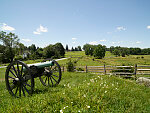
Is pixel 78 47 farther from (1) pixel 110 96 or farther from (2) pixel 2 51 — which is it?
(1) pixel 110 96

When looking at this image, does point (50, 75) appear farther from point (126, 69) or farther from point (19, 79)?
point (126, 69)

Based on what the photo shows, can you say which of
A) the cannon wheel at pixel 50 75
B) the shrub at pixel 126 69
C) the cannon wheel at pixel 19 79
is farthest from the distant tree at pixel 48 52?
the cannon wheel at pixel 19 79

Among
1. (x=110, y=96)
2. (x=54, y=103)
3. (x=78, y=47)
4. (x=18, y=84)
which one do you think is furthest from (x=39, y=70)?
A: (x=78, y=47)

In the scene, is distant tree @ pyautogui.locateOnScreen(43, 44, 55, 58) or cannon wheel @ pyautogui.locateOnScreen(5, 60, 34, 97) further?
distant tree @ pyautogui.locateOnScreen(43, 44, 55, 58)

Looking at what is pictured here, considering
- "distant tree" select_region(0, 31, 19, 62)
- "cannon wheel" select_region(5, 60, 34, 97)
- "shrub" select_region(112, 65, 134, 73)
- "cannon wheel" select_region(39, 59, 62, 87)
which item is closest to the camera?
"cannon wheel" select_region(5, 60, 34, 97)

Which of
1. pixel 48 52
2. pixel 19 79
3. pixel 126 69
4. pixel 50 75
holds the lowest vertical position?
pixel 126 69

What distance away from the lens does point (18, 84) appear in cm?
498

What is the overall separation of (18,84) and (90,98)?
3855mm

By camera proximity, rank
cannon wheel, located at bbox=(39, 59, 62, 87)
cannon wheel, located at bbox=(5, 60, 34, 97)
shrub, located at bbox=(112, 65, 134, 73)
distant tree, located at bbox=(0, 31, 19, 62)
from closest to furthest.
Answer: cannon wheel, located at bbox=(5, 60, 34, 97) → cannon wheel, located at bbox=(39, 59, 62, 87) → shrub, located at bbox=(112, 65, 134, 73) → distant tree, located at bbox=(0, 31, 19, 62)

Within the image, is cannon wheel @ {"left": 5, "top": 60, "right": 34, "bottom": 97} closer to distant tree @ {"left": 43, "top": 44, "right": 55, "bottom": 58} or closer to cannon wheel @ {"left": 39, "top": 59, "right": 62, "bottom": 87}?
cannon wheel @ {"left": 39, "top": 59, "right": 62, "bottom": 87}

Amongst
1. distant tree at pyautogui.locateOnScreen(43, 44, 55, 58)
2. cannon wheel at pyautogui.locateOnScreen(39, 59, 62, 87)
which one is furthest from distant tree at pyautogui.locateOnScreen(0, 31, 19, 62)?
cannon wheel at pyautogui.locateOnScreen(39, 59, 62, 87)

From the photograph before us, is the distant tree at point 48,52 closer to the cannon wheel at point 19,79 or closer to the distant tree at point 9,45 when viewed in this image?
the distant tree at point 9,45

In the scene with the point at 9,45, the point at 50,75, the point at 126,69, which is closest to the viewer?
the point at 50,75

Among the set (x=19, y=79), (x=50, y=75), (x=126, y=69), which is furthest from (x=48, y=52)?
(x=19, y=79)
